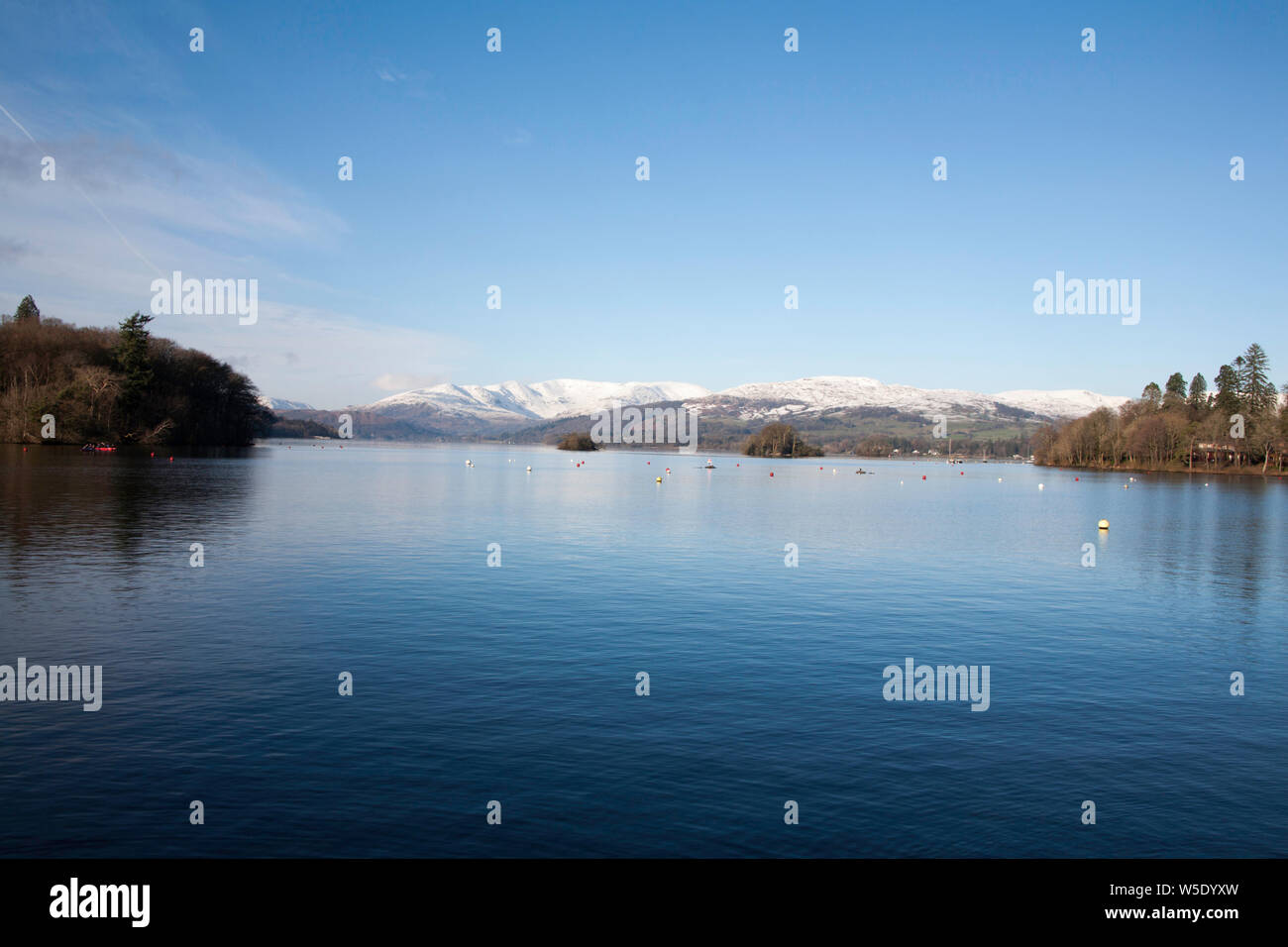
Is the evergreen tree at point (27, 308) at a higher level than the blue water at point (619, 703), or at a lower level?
higher

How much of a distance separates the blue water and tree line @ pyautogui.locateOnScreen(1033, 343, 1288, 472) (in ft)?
496

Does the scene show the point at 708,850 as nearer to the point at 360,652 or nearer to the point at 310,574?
the point at 360,652

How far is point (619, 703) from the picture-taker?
55.5 ft

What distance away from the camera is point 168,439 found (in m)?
142

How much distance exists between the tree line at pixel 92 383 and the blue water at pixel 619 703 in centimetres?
9671

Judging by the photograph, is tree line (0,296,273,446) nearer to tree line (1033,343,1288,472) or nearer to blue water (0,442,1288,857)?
blue water (0,442,1288,857)

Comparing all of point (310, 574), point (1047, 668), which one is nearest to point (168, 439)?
point (310, 574)

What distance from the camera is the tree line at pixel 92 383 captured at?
119812mm

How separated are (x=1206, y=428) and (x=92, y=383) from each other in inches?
8172

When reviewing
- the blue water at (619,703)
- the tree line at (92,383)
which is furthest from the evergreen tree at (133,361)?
the blue water at (619,703)

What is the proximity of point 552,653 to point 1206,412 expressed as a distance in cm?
21341

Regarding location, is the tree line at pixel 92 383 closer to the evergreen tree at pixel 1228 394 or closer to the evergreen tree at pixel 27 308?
the evergreen tree at pixel 27 308

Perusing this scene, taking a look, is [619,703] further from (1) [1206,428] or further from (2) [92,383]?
(1) [1206,428]
